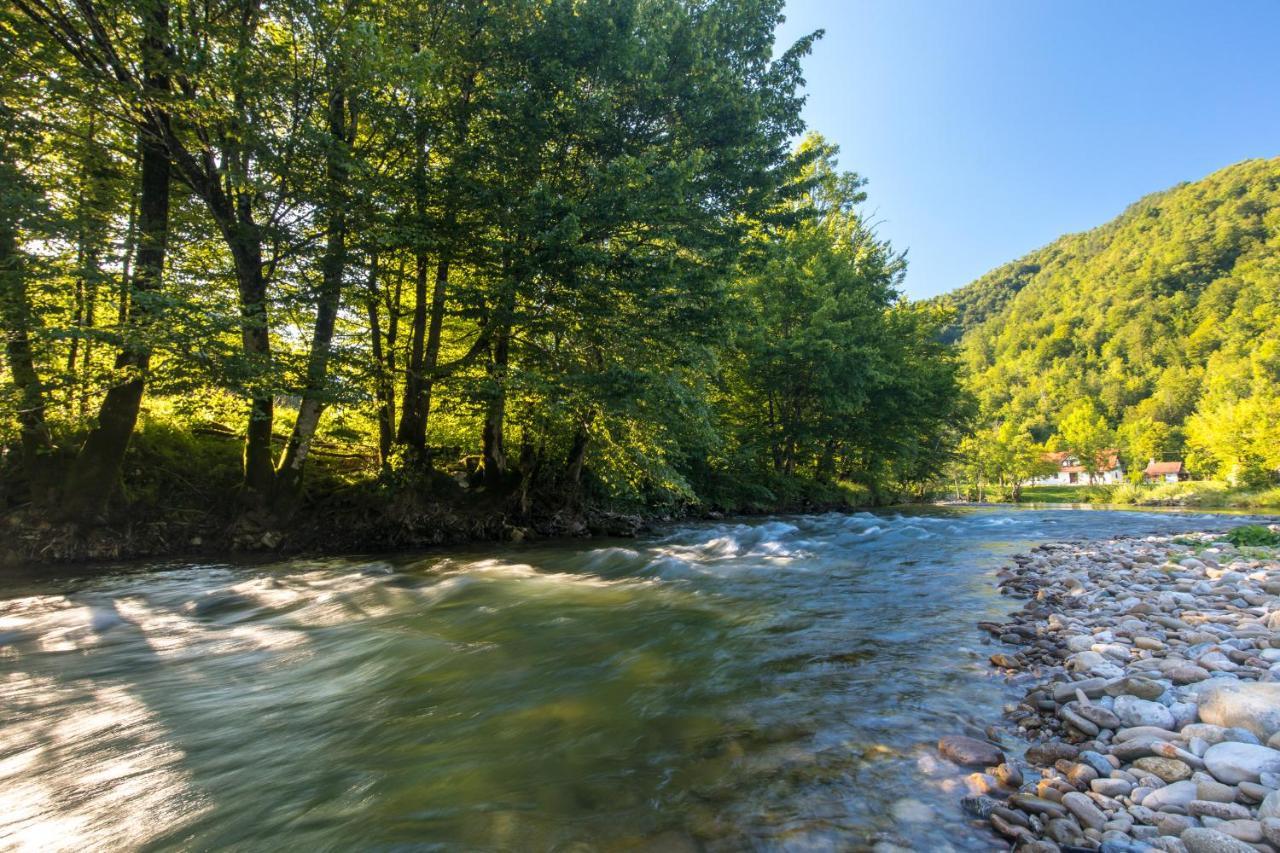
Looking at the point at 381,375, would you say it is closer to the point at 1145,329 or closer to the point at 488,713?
the point at 488,713

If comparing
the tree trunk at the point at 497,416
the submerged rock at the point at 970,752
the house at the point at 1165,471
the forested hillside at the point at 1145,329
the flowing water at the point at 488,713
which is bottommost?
the house at the point at 1165,471

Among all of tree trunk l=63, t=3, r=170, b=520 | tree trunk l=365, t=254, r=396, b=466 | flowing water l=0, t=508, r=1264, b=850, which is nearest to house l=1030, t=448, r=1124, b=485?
flowing water l=0, t=508, r=1264, b=850

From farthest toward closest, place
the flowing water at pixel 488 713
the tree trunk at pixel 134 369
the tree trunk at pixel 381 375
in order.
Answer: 1. the tree trunk at pixel 381 375
2. the tree trunk at pixel 134 369
3. the flowing water at pixel 488 713

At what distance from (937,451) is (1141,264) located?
13904 centimetres

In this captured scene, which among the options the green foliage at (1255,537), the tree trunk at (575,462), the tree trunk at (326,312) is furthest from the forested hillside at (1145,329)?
the tree trunk at (326,312)

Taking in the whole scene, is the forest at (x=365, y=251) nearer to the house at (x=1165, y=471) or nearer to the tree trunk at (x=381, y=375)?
the tree trunk at (x=381, y=375)

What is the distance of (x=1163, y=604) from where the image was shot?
4.84 m

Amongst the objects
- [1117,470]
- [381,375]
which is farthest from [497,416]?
[1117,470]

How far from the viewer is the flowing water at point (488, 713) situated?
2.40m

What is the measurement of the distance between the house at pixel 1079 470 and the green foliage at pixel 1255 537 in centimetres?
6992

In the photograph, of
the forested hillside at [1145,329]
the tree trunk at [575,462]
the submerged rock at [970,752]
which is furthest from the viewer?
the forested hillside at [1145,329]

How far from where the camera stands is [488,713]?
140 inches

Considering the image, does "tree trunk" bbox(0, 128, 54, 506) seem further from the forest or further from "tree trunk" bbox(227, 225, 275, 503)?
"tree trunk" bbox(227, 225, 275, 503)

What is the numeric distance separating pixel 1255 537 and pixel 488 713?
439 inches
